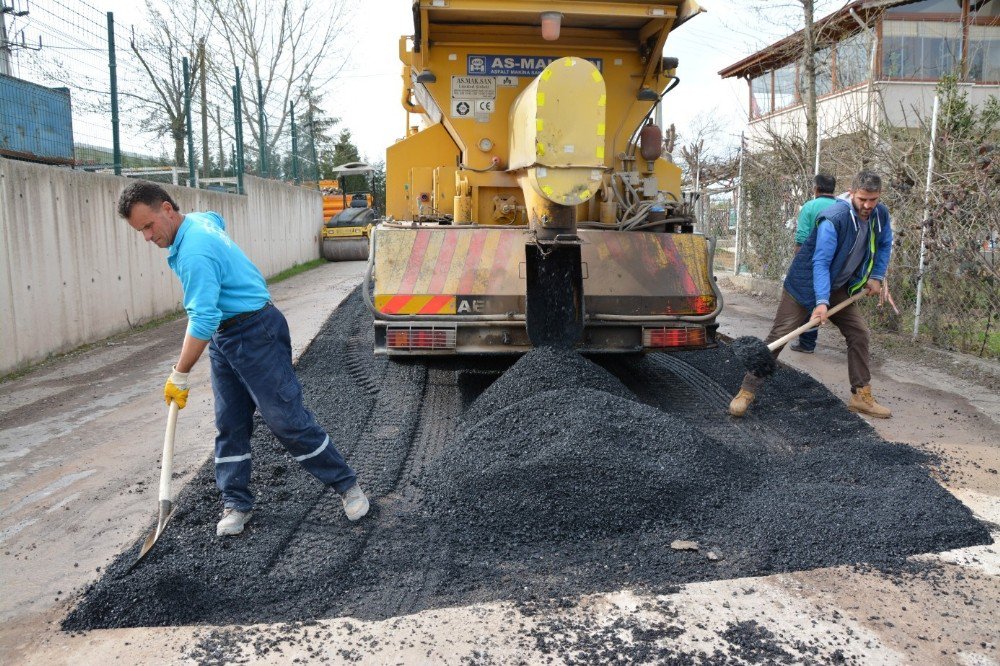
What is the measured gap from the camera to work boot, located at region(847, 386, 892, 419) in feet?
16.9

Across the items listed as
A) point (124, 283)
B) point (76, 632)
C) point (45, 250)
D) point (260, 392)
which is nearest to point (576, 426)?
point (260, 392)

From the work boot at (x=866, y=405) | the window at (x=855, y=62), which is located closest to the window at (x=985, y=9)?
the window at (x=855, y=62)

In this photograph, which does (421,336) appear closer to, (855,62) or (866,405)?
(866,405)

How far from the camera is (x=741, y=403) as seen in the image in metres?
5.04

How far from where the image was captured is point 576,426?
3.89 meters

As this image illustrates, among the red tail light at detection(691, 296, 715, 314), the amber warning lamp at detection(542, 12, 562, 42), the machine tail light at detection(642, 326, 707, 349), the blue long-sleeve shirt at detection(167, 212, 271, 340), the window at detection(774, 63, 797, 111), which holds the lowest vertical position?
the machine tail light at detection(642, 326, 707, 349)

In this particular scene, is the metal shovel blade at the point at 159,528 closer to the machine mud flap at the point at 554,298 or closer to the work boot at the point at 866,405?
the machine mud flap at the point at 554,298

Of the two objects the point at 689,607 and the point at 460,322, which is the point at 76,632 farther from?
the point at 460,322

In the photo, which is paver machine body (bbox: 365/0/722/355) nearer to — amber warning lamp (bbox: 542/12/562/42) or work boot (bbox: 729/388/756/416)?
amber warning lamp (bbox: 542/12/562/42)

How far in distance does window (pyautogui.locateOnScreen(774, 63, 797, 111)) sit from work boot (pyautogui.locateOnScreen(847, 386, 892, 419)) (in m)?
15.9

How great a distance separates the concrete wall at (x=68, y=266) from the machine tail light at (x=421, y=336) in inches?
161

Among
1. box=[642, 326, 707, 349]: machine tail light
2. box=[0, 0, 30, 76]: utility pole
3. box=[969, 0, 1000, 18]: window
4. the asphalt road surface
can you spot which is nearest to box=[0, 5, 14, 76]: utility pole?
box=[0, 0, 30, 76]: utility pole

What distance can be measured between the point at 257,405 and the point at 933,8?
1880 cm

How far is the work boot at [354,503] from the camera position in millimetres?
3527
